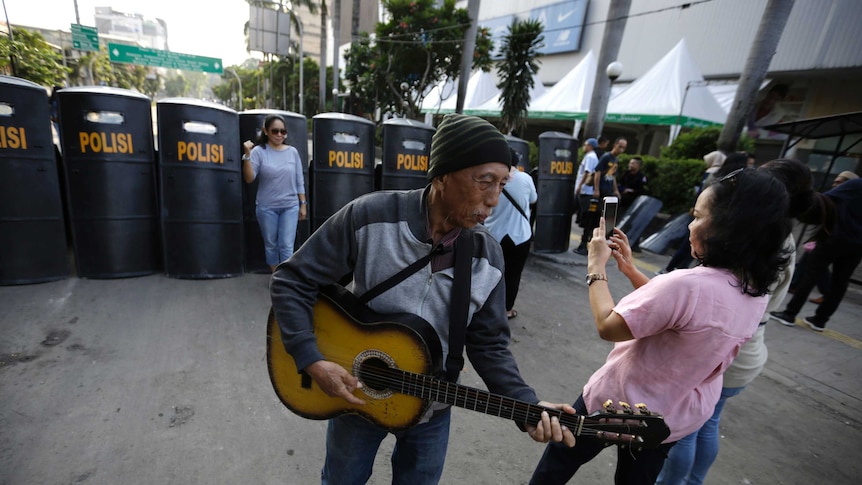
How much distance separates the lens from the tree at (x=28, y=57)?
23.5 ft

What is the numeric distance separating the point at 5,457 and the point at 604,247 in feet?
10.5

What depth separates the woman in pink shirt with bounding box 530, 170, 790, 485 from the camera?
1369 mm

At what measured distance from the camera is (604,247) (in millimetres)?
1644

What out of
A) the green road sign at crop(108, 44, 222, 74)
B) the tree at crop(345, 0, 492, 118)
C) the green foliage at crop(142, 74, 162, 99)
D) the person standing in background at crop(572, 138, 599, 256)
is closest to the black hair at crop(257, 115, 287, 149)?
the person standing in background at crop(572, 138, 599, 256)

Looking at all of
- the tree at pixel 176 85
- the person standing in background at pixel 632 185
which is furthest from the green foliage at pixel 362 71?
the tree at pixel 176 85

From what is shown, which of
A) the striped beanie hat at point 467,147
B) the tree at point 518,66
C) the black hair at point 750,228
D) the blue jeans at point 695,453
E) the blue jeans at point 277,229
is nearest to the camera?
the striped beanie hat at point 467,147

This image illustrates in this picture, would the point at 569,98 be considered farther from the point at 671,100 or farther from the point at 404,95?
the point at 404,95

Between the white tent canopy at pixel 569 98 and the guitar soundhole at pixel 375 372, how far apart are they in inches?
644

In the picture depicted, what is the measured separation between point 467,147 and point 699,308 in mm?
971

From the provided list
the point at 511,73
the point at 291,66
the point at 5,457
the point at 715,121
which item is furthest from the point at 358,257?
the point at 291,66

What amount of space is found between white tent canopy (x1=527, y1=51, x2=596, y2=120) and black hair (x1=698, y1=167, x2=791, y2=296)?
1583 cm

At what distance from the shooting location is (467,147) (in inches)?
49.0

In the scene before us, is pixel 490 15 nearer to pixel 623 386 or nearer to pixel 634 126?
pixel 634 126

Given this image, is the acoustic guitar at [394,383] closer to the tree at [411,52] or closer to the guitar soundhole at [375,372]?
the guitar soundhole at [375,372]
